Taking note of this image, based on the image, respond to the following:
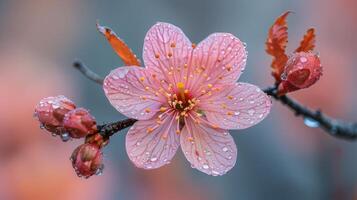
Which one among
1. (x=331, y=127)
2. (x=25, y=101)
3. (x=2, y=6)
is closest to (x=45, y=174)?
(x=25, y=101)

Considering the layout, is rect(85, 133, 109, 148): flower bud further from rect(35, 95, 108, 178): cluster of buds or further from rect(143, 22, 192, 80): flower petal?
rect(143, 22, 192, 80): flower petal

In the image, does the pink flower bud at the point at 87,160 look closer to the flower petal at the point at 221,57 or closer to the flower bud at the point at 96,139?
the flower bud at the point at 96,139

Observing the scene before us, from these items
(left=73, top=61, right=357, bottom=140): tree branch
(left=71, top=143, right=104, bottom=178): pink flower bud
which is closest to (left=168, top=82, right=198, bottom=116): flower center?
(left=73, top=61, right=357, bottom=140): tree branch

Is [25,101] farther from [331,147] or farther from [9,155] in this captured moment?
[331,147]

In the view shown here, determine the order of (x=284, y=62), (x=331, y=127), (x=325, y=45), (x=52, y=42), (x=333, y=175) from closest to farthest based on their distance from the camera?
(x=284, y=62)
(x=331, y=127)
(x=333, y=175)
(x=325, y=45)
(x=52, y=42)

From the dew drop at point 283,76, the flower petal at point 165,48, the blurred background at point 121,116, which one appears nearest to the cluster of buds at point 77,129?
the flower petal at point 165,48
